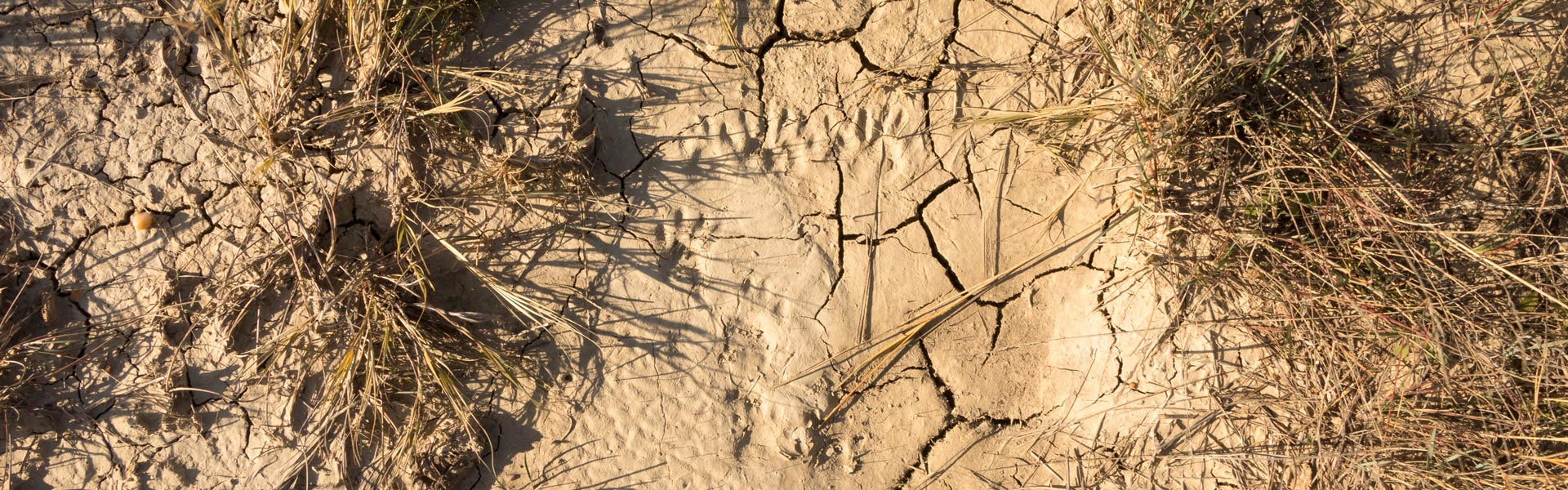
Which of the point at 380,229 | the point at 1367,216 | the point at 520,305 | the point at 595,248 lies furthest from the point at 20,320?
the point at 1367,216

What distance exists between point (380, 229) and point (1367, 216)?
9.92ft

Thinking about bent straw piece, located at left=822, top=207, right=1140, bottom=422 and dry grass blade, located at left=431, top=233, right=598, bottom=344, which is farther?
bent straw piece, located at left=822, top=207, right=1140, bottom=422

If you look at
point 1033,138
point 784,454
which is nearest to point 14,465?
point 784,454

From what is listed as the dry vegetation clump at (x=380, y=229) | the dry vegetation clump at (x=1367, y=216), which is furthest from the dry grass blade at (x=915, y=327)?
the dry vegetation clump at (x=380, y=229)

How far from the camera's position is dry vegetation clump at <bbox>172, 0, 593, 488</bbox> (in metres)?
2.75

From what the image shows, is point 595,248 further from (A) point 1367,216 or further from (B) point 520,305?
(A) point 1367,216

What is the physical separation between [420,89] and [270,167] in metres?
0.53

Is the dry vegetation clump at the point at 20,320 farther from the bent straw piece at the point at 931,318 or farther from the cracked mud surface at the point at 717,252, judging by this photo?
the bent straw piece at the point at 931,318

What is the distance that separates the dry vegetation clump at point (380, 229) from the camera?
9.02 feet

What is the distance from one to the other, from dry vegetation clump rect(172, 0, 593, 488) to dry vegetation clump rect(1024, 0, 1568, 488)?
6.29 ft

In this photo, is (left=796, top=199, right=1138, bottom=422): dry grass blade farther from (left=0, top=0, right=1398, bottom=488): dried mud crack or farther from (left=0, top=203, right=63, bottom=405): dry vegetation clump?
(left=0, top=203, right=63, bottom=405): dry vegetation clump

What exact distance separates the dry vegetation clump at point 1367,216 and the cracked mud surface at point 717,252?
0.69ft

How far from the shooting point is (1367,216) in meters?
2.68

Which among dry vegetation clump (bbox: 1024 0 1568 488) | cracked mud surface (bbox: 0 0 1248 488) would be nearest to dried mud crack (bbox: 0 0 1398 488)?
cracked mud surface (bbox: 0 0 1248 488)
